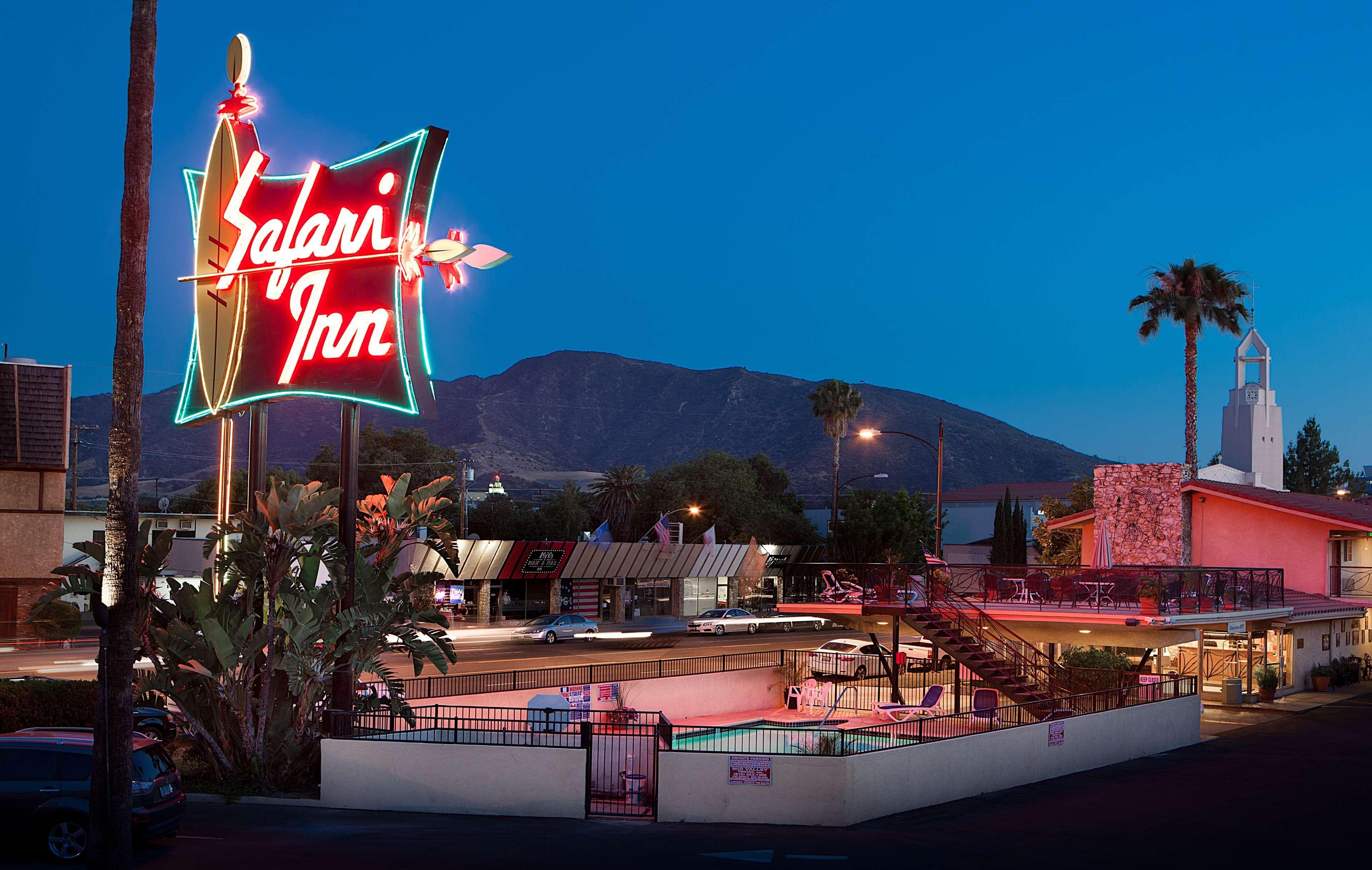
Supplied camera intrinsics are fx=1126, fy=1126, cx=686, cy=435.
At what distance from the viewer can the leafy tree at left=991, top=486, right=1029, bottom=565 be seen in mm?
77125

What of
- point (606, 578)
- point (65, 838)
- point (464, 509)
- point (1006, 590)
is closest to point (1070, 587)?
point (1006, 590)

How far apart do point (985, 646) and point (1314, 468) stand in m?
83.5

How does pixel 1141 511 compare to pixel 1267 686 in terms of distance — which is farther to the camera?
pixel 1141 511

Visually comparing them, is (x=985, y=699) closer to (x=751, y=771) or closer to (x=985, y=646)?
(x=985, y=646)

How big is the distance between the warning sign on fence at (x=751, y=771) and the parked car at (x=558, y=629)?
31.4 metres

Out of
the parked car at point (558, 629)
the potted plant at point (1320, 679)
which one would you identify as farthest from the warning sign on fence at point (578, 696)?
the potted plant at point (1320, 679)

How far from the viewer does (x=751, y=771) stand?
1755 centimetres

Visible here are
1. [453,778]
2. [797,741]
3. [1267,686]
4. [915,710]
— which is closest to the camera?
[453,778]

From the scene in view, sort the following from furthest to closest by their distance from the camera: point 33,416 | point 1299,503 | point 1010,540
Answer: point 1010,540 < point 1299,503 < point 33,416

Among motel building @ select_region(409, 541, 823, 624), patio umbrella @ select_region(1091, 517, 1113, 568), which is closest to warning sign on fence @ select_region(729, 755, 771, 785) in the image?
patio umbrella @ select_region(1091, 517, 1113, 568)

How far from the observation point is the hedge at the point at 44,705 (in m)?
20.3

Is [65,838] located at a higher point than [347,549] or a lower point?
lower

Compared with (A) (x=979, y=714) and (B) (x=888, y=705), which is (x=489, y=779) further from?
(B) (x=888, y=705)

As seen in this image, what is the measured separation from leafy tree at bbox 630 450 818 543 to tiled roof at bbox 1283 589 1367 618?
154 ft
